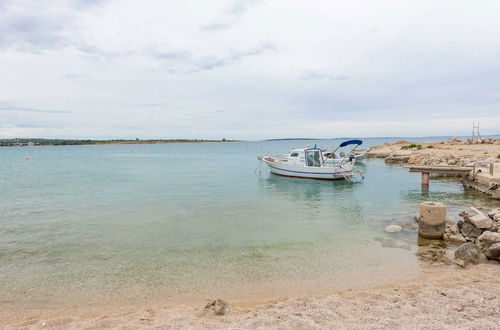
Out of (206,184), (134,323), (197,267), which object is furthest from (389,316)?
(206,184)

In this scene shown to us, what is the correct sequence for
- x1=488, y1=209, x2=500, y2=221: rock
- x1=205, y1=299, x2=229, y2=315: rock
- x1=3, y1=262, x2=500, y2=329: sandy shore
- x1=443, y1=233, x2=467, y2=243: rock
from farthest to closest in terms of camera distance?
x1=488, y1=209, x2=500, y2=221: rock → x1=443, y1=233, x2=467, y2=243: rock → x1=205, y1=299, x2=229, y2=315: rock → x1=3, y1=262, x2=500, y2=329: sandy shore

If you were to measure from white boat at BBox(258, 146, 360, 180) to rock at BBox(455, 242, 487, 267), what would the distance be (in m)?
19.1

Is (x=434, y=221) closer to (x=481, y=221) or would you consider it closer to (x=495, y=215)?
(x=481, y=221)

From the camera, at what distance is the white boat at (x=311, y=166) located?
90.1ft

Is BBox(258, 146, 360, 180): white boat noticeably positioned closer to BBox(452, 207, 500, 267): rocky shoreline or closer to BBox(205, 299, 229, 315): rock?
BBox(452, 207, 500, 267): rocky shoreline

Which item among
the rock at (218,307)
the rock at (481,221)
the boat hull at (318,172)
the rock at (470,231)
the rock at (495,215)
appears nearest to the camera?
the rock at (218,307)

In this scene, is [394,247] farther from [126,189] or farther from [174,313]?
[126,189]

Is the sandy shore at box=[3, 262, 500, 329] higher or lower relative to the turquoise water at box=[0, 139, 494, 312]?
higher

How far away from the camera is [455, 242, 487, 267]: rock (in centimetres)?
785

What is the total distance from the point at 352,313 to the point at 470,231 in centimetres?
675

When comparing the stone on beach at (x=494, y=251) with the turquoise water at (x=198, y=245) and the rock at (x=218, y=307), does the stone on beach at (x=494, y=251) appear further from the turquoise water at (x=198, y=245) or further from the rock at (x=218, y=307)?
the rock at (x=218, y=307)

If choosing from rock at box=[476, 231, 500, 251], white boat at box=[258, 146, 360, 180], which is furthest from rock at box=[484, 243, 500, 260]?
white boat at box=[258, 146, 360, 180]

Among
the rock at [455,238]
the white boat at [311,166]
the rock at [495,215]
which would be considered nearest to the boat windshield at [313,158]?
the white boat at [311,166]

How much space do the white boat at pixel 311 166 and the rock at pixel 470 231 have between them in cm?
1692
